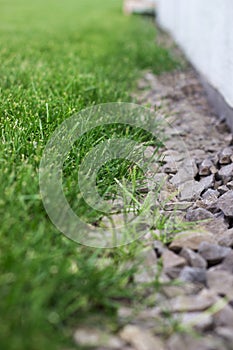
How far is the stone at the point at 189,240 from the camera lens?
192cm

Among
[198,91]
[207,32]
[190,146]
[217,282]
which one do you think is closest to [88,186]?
[217,282]

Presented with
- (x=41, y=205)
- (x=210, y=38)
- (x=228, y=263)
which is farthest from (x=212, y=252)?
(x=210, y=38)

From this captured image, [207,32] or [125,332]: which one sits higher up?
[207,32]

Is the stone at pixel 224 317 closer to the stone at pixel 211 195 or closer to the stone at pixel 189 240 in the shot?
the stone at pixel 189 240

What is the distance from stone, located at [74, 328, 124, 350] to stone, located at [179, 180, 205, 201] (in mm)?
1126

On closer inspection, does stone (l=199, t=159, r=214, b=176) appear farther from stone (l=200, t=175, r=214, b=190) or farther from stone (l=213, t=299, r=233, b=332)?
stone (l=213, t=299, r=233, b=332)

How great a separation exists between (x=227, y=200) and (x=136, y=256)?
722mm

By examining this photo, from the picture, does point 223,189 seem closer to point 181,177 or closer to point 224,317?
point 181,177

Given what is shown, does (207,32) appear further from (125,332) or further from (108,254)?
(125,332)

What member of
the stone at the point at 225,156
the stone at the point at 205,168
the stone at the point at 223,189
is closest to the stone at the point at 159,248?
the stone at the point at 223,189

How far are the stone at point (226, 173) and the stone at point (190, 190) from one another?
0.14 metres

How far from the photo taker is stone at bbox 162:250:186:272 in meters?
1.79

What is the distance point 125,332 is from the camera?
146 centimetres

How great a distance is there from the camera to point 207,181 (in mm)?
2686
